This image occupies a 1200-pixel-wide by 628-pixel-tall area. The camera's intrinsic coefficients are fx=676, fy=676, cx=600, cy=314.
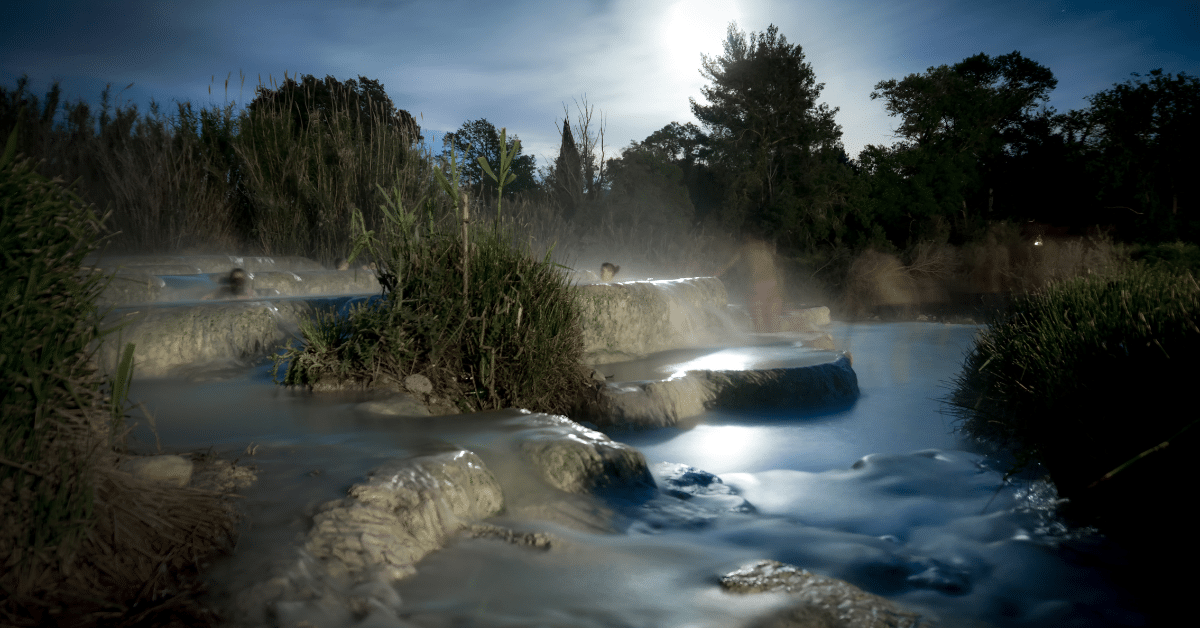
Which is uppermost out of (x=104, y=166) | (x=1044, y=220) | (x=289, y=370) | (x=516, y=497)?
(x=1044, y=220)

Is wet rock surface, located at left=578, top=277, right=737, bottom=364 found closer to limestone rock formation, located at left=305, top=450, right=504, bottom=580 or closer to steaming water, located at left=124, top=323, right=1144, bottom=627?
steaming water, located at left=124, top=323, right=1144, bottom=627

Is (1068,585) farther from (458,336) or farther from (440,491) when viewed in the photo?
(458,336)

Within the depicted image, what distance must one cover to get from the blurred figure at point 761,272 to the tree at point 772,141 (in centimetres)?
90

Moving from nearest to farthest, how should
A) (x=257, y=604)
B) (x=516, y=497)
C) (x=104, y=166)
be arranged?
(x=257, y=604), (x=516, y=497), (x=104, y=166)

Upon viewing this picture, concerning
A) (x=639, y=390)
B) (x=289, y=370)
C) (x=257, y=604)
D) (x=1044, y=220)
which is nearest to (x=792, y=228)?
(x=1044, y=220)

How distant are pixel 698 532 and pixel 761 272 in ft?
60.7

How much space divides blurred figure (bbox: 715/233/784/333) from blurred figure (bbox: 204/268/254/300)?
856cm

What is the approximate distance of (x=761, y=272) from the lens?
2114 centimetres

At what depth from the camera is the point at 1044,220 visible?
92.1 ft

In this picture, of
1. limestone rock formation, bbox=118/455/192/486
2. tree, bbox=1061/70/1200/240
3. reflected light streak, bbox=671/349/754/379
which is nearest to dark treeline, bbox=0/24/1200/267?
tree, bbox=1061/70/1200/240

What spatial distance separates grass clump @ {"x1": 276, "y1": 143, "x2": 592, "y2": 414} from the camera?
14.9ft

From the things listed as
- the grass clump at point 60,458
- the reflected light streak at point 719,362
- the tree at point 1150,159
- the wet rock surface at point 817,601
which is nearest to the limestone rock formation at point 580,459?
the wet rock surface at point 817,601

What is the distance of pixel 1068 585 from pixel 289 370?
467 centimetres

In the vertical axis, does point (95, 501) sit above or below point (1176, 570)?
above
